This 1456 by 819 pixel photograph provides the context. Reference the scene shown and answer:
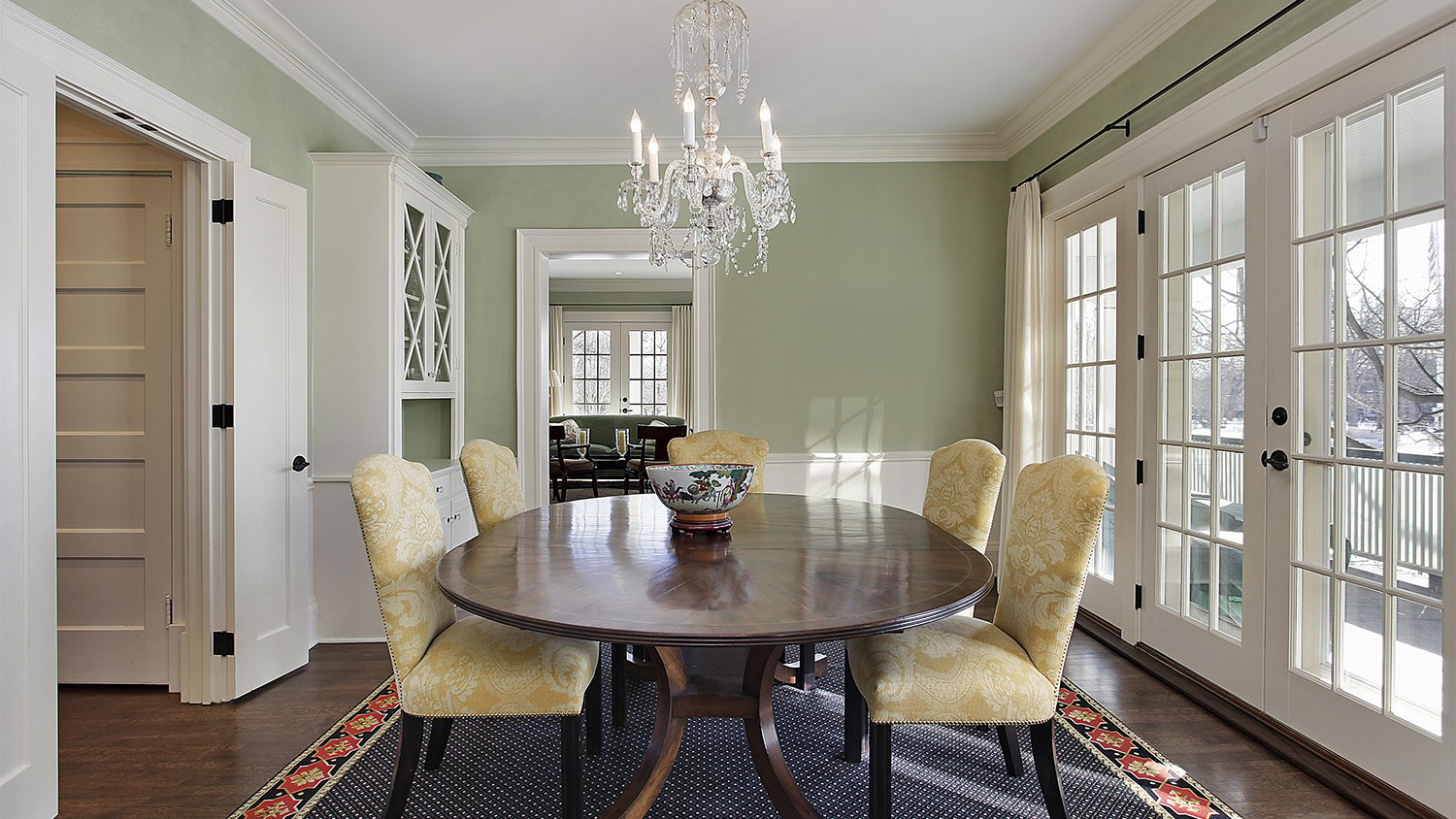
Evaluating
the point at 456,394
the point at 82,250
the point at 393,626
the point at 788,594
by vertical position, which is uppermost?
the point at 82,250

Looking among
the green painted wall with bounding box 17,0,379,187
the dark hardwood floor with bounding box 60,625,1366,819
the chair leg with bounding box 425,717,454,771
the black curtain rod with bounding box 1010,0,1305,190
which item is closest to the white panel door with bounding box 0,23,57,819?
the dark hardwood floor with bounding box 60,625,1366,819

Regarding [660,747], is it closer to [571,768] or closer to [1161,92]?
[571,768]

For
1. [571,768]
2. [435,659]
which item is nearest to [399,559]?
[435,659]

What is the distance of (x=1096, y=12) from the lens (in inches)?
110

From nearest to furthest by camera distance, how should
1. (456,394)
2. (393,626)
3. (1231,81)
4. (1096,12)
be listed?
(393,626), (1231,81), (1096,12), (456,394)

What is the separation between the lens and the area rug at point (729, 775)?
6.15 feet

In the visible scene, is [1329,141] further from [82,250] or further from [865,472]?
[82,250]

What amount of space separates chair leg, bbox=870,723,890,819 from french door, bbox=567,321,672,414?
8.02 meters

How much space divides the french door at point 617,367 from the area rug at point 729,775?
7.18 metres

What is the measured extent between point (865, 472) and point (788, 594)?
2908mm

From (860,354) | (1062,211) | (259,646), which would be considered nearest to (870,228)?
(860,354)

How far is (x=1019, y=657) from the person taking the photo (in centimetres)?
172

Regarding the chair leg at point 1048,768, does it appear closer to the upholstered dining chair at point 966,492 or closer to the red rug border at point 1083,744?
the red rug border at point 1083,744

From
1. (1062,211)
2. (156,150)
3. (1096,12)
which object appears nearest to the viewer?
(156,150)
